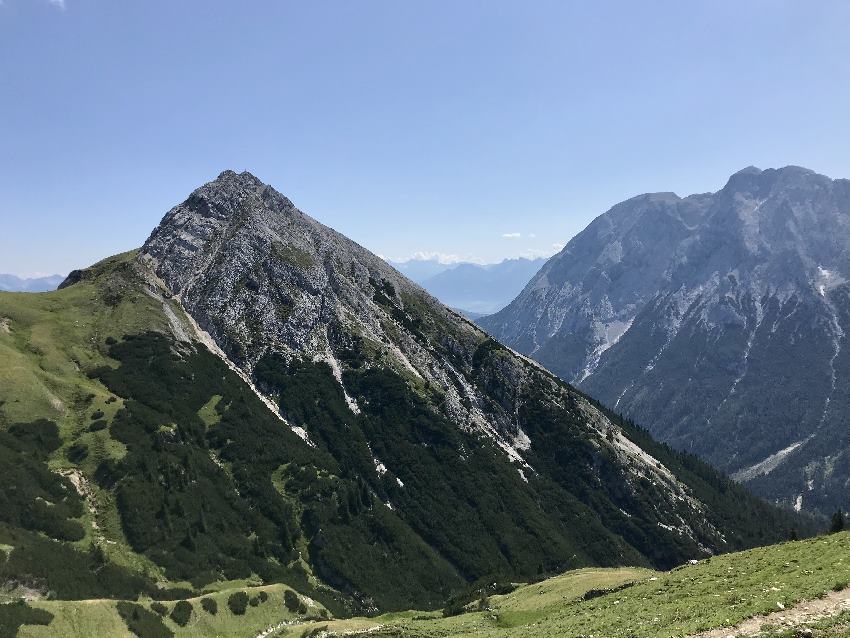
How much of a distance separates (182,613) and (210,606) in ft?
16.1

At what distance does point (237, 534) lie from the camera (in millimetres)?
120875

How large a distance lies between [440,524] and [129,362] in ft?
333

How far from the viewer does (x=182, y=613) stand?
75.5 meters

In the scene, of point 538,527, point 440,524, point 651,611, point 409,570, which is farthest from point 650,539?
point 651,611

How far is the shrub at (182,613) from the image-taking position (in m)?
74.2

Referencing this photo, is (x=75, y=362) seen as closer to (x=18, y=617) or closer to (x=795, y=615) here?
(x=18, y=617)

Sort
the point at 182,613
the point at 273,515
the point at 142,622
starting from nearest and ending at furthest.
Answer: the point at 142,622
the point at 182,613
the point at 273,515

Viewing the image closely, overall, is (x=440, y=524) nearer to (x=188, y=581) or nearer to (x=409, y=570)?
(x=409, y=570)

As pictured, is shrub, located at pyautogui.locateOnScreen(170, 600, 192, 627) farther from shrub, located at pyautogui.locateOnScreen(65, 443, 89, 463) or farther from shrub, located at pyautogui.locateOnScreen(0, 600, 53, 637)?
shrub, located at pyautogui.locateOnScreen(65, 443, 89, 463)

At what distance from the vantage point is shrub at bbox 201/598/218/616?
7888cm

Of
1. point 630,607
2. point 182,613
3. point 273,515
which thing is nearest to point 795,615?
point 630,607

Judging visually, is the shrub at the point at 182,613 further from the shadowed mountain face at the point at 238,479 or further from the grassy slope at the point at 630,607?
the shadowed mountain face at the point at 238,479

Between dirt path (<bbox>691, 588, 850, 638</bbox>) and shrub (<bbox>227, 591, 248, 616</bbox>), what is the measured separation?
233 feet

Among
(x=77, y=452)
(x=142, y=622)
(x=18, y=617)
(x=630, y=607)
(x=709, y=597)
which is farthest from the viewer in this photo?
(x=77, y=452)
